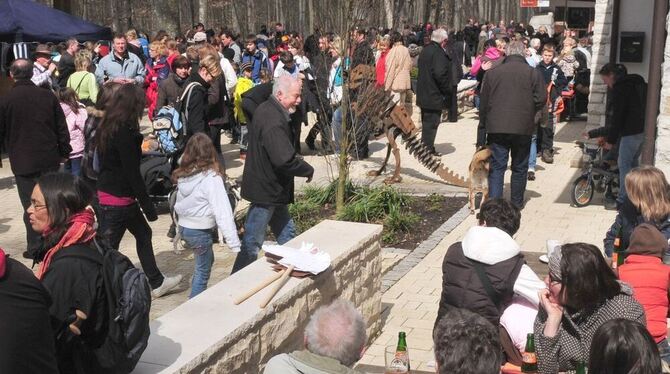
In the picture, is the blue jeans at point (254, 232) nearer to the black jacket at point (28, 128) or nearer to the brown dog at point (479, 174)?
the black jacket at point (28, 128)

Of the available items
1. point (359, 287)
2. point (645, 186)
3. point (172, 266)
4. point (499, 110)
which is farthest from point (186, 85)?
point (645, 186)

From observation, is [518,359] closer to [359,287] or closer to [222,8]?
[359,287]

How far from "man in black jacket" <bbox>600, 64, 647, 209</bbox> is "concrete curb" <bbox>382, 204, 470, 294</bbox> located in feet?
5.78

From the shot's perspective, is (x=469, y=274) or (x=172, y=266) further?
(x=172, y=266)

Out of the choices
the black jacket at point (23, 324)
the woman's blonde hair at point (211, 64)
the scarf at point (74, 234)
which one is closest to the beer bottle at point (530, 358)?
the scarf at point (74, 234)

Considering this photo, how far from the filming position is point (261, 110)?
703 cm

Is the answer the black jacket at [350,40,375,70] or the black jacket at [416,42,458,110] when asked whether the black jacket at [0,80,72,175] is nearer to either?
the black jacket at [350,40,375,70]

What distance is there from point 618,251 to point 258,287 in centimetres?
278

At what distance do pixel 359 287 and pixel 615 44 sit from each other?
26.3 ft

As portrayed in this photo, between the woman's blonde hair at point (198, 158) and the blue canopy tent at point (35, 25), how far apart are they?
26.5 feet

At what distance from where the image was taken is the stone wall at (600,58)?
14047 millimetres

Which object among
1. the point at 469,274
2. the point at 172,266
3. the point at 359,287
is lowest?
the point at 172,266

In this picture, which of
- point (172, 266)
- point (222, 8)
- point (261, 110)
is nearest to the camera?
point (261, 110)

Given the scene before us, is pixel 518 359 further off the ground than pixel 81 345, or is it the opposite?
pixel 81 345
